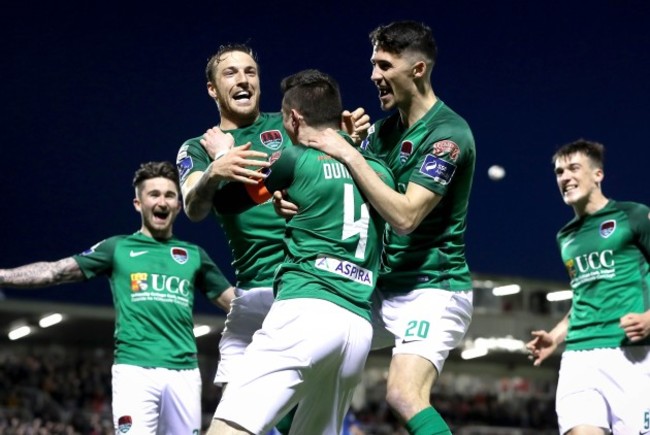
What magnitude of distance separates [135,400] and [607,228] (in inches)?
146

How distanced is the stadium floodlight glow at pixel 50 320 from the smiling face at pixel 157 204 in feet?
76.9

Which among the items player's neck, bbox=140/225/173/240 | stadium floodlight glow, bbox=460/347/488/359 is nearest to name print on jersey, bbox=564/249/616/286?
player's neck, bbox=140/225/173/240

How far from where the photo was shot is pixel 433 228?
552 cm

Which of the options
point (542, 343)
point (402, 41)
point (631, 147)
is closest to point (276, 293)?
point (402, 41)

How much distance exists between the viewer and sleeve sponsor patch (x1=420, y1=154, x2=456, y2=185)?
517cm

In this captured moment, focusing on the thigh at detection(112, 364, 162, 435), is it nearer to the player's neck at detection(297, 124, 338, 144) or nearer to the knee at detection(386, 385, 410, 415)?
the knee at detection(386, 385, 410, 415)

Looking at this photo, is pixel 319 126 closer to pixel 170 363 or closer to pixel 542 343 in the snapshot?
pixel 542 343

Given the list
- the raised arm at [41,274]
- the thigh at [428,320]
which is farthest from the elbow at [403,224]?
the raised arm at [41,274]

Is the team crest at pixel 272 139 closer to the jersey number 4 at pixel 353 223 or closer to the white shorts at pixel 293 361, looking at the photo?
the jersey number 4 at pixel 353 223

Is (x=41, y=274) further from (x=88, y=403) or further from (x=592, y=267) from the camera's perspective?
(x=88, y=403)

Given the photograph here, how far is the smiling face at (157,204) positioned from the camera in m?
8.36

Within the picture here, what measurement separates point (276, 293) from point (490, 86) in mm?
15600

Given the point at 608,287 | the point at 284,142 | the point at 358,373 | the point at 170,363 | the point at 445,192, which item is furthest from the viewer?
the point at 170,363

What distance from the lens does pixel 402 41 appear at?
5512 millimetres
